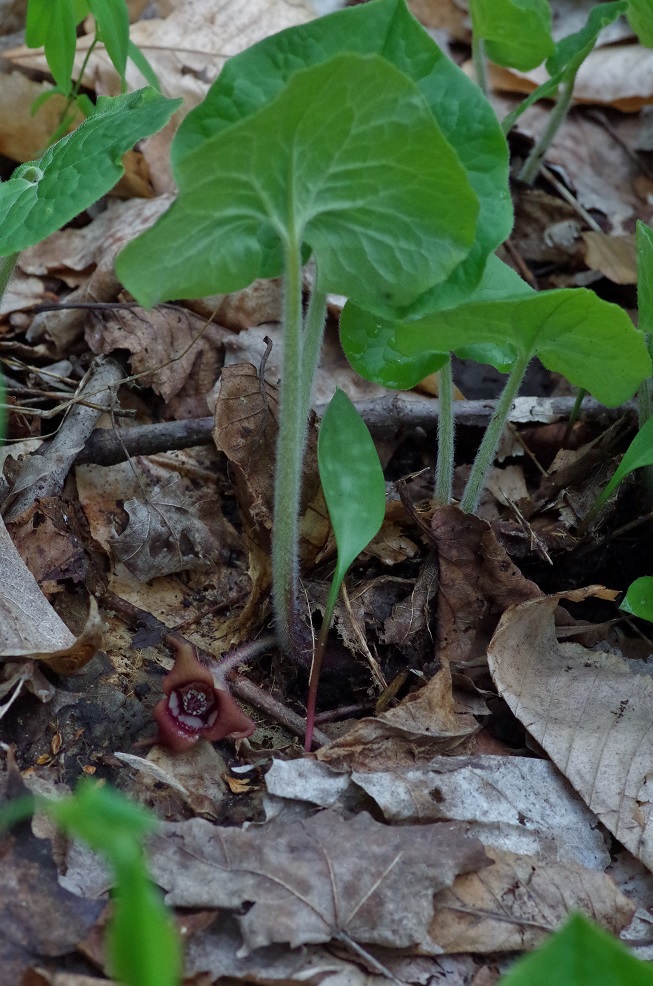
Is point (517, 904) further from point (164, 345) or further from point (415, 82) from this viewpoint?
point (164, 345)

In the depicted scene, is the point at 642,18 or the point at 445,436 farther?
the point at 642,18

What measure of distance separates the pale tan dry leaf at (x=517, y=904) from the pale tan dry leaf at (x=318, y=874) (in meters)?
0.05

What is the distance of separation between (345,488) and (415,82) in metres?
0.75

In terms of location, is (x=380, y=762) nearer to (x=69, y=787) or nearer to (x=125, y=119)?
(x=69, y=787)

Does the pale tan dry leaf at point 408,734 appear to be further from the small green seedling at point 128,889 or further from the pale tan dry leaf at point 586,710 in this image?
the small green seedling at point 128,889

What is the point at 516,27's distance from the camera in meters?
2.50

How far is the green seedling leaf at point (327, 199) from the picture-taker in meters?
1.22

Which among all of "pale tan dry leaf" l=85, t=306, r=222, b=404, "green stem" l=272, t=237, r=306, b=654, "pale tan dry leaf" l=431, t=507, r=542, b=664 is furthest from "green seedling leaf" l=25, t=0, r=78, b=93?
"pale tan dry leaf" l=431, t=507, r=542, b=664

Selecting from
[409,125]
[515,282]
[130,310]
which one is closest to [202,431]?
[130,310]

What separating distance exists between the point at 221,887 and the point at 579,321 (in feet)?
3.83

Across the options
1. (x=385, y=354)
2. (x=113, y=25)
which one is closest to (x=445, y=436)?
(x=385, y=354)

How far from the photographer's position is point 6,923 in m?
1.21

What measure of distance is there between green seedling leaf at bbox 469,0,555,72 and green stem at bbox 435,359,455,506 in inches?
50.4

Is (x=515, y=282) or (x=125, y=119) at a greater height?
(x=125, y=119)
